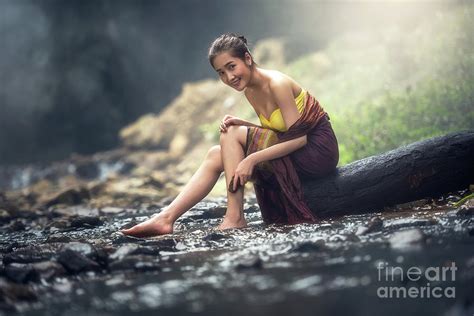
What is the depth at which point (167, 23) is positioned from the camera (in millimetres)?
22047

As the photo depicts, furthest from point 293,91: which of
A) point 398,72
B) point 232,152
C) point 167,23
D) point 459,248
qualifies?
point 167,23

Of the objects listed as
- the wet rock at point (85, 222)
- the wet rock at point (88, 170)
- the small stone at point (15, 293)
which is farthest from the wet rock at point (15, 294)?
the wet rock at point (88, 170)

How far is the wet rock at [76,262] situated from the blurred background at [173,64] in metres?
6.41

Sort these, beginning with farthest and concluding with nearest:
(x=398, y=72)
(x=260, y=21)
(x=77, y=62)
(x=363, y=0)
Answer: (x=77, y=62) → (x=260, y=21) → (x=363, y=0) → (x=398, y=72)

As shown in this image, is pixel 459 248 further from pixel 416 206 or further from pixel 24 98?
pixel 24 98

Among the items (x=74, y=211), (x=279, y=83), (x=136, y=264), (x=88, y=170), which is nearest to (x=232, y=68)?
(x=279, y=83)

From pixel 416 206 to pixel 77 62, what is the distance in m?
19.5

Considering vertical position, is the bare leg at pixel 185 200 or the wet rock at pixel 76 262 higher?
the bare leg at pixel 185 200

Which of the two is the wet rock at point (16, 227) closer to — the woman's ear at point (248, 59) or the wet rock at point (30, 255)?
the wet rock at point (30, 255)

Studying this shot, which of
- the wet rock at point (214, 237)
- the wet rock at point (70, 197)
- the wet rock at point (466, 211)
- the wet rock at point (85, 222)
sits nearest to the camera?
the wet rock at point (466, 211)

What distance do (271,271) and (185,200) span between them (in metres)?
1.74

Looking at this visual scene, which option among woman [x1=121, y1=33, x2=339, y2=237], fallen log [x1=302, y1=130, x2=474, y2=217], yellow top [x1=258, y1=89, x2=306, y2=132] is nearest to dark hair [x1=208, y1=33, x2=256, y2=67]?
woman [x1=121, y1=33, x2=339, y2=237]

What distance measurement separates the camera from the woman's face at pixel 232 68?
3.98m

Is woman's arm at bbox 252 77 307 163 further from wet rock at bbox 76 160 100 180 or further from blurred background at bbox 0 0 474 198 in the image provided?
wet rock at bbox 76 160 100 180
